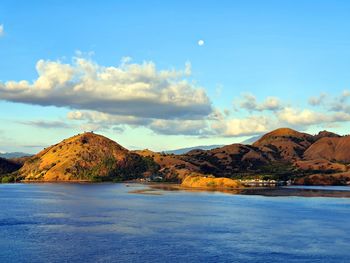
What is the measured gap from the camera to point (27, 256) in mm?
85312

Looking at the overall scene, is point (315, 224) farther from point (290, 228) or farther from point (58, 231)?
point (58, 231)

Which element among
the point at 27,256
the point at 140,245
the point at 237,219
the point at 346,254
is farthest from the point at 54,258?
the point at 237,219

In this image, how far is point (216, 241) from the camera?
10294cm

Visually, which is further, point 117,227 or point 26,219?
point 26,219

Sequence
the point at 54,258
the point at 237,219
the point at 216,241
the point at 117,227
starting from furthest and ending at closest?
the point at 237,219 < the point at 117,227 < the point at 216,241 < the point at 54,258

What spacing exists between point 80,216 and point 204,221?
40.0 meters

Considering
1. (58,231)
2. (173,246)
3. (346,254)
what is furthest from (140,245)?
(346,254)

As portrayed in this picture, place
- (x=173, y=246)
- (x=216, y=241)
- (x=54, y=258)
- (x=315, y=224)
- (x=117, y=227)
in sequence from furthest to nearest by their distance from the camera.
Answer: (x=315, y=224), (x=117, y=227), (x=216, y=241), (x=173, y=246), (x=54, y=258)

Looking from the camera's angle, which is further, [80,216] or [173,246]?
[80,216]

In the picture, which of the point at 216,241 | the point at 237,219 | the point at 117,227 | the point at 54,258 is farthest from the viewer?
the point at 237,219

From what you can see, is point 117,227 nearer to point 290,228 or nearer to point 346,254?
point 290,228

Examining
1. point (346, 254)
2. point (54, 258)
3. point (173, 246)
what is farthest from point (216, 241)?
point (54, 258)

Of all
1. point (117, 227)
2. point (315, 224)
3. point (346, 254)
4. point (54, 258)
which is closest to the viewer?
point (54, 258)

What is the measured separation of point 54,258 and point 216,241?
115 ft
